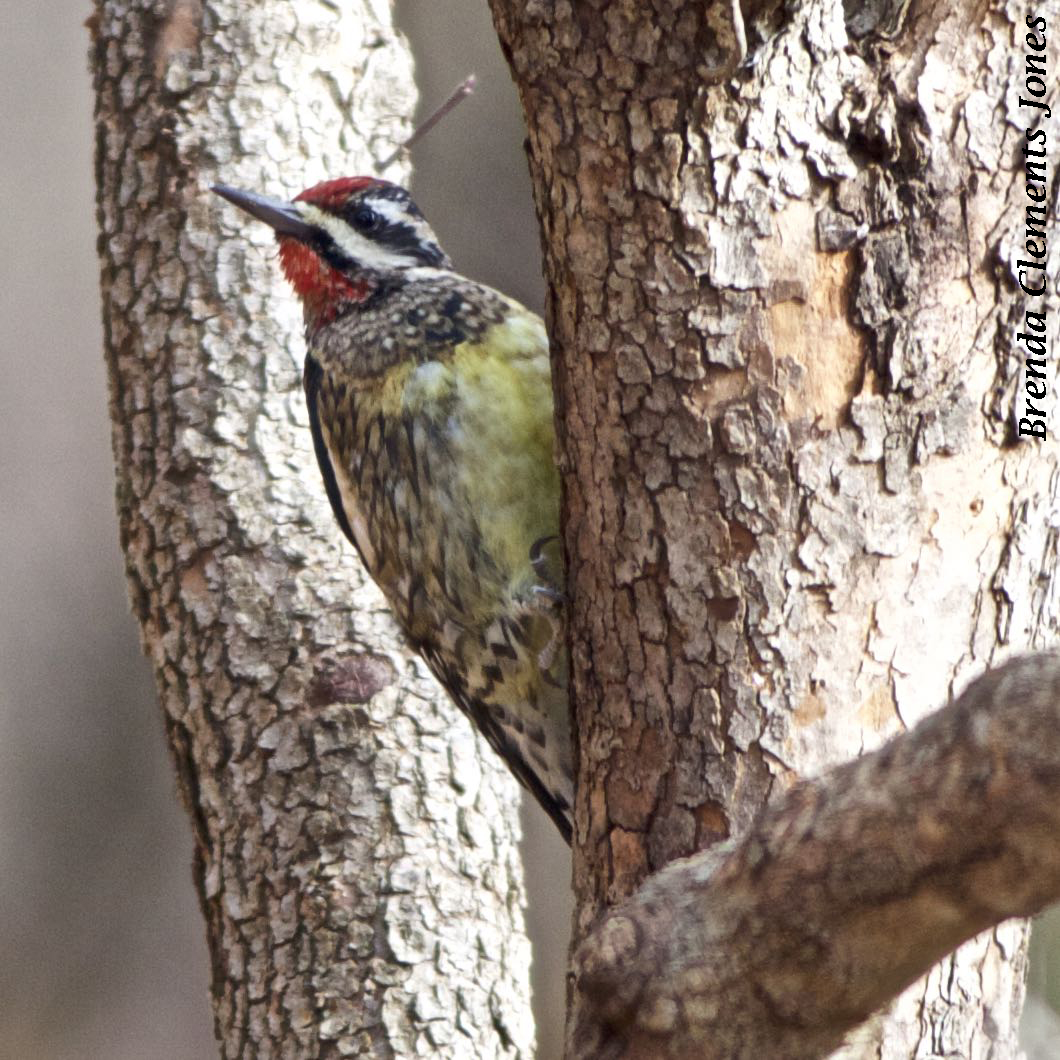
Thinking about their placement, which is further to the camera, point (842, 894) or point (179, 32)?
point (179, 32)

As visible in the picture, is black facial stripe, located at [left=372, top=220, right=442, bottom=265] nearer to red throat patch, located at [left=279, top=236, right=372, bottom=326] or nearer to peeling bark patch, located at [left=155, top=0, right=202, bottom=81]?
red throat patch, located at [left=279, top=236, right=372, bottom=326]

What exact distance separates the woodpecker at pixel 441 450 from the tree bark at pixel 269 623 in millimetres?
194

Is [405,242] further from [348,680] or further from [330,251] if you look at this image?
[348,680]

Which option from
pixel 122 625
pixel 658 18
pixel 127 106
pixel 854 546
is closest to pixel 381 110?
pixel 127 106

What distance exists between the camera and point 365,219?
2.88 meters

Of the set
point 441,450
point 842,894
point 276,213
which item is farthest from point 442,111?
point 842,894

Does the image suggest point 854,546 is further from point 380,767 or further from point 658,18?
point 380,767

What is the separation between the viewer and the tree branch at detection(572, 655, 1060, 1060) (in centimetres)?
127

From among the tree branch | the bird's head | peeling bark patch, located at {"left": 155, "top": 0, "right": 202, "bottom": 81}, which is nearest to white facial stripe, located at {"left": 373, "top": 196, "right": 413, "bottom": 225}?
the bird's head

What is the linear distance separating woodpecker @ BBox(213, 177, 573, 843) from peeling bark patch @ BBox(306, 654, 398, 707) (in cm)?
18

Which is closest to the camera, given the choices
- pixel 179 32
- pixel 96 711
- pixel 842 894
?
pixel 842 894

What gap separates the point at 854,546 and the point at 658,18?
66 cm

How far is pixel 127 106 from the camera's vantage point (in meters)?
3.18

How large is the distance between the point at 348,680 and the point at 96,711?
2935mm
